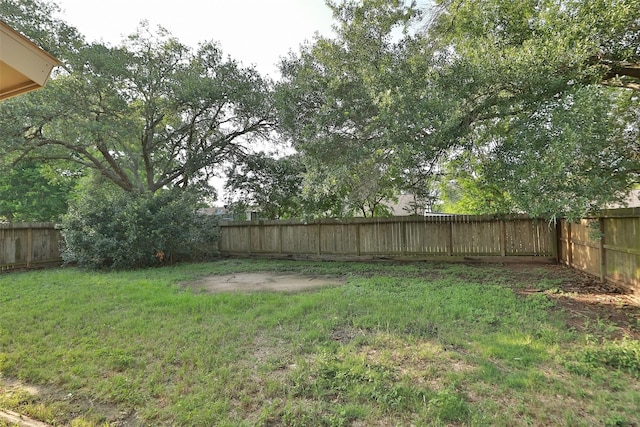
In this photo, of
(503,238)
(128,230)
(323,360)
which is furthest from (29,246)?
(503,238)

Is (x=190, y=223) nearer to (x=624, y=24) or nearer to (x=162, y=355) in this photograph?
(x=162, y=355)

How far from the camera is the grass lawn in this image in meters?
2.14

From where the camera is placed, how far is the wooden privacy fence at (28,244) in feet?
28.2

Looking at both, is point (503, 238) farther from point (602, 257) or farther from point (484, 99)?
point (484, 99)

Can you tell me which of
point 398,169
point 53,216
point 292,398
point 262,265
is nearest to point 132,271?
point 262,265

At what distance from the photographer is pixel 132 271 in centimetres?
839

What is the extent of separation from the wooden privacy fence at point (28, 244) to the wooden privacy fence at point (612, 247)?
42.0 feet

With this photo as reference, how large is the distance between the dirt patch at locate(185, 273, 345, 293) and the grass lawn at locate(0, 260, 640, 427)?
89 cm

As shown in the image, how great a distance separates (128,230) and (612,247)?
10.6 meters

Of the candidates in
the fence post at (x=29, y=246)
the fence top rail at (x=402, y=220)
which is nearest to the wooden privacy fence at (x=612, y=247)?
the fence top rail at (x=402, y=220)

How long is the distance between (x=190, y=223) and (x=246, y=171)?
2687mm

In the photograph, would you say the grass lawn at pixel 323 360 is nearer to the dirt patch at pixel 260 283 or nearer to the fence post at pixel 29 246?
the dirt patch at pixel 260 283

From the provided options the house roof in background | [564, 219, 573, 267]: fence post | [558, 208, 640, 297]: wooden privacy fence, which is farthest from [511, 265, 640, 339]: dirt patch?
the house roof in background

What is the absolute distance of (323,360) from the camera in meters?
2.77
